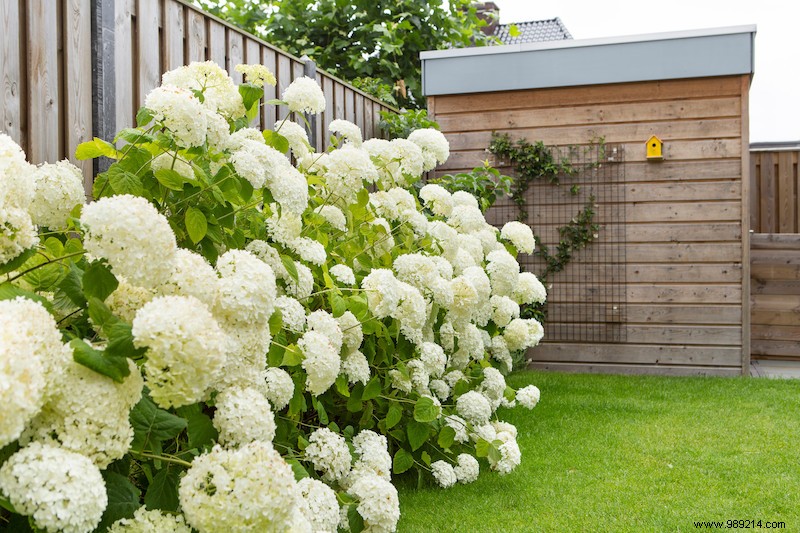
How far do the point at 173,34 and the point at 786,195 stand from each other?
5974mm

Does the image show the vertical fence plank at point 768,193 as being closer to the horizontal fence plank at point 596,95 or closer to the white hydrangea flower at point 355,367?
the horizontal fence plank at point 596,95

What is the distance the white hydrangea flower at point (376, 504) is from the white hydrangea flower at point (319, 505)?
17cm

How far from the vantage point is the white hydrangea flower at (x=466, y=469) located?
8.49ft

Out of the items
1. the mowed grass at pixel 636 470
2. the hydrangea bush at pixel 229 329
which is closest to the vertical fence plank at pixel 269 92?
the hydrangea bush at pixel 229 329

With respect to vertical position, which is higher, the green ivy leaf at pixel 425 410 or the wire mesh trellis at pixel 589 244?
the wire mesh trellis at pixel 589 244

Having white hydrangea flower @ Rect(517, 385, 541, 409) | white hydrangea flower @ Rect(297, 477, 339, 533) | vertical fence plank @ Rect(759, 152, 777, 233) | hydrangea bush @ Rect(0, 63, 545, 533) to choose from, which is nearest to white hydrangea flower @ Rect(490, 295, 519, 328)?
hydrangea bush @ Rect(0, 63, 545, 533)

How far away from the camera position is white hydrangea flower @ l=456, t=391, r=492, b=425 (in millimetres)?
2541

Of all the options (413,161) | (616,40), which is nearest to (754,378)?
(616,40)

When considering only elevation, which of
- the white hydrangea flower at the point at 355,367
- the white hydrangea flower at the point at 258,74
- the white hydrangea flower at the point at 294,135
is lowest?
the white hydrangea flower at the point at 355,367

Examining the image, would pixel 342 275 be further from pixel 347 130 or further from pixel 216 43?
pixel 216 43

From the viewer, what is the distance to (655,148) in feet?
17.0

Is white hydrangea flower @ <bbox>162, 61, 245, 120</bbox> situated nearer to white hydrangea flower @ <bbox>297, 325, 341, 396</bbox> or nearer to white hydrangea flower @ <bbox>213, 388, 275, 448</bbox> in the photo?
white hydrangea flower @ <bbox>297, 325, 341, 396</bbox>

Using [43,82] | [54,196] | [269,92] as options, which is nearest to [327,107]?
[269,92]

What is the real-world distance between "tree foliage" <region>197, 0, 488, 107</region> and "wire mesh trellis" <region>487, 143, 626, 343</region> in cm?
180
